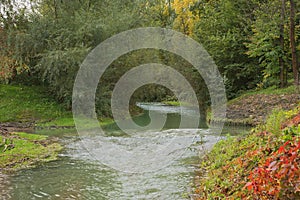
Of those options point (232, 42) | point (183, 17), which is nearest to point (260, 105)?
point (232, 42)

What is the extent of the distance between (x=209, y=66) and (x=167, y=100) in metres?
15.2

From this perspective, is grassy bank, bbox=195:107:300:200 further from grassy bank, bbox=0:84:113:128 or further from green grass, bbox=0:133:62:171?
Answer: grassy bank, bbox=0:84:113:128

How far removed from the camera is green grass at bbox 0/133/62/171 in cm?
1077

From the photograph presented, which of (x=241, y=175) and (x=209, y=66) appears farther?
(x=209, y=66)

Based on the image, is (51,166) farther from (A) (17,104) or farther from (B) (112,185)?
(A) (17,104)

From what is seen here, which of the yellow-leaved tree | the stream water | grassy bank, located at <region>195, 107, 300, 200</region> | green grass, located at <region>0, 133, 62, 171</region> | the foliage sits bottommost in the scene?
the stream water

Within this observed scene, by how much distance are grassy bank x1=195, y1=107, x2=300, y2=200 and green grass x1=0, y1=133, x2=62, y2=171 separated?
5.62 m

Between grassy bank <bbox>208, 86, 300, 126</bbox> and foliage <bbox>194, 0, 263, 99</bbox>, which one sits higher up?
foliage <bbox>194, 0, 263, 99</bbox>

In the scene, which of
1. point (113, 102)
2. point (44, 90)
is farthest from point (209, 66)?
point (44, 90)

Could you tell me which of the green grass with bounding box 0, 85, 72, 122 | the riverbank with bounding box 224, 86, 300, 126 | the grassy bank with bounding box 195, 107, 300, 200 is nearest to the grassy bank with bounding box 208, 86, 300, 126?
the riverbank with bounding box 224, 86, 300, 126

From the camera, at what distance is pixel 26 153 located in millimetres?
12055

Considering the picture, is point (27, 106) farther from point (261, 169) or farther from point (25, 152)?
point (261, 169)

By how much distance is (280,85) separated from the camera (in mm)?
22625

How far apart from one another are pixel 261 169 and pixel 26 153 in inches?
375
